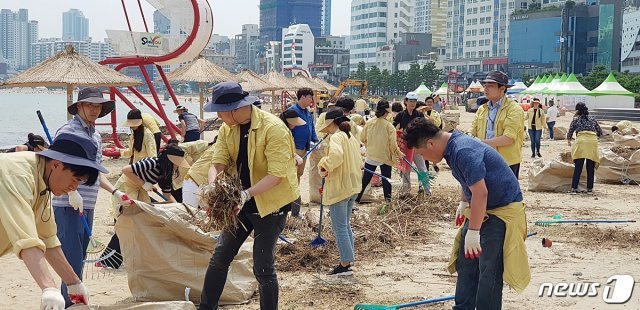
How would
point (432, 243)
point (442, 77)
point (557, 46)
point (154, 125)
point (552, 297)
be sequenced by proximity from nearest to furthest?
1. point (552, 297)
2. point (432, 243)
3. point (154, 125)
4. point (557, 46)
5. point (442, 77)

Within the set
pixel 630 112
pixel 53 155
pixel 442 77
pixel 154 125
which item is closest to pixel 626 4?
pixel 442 77

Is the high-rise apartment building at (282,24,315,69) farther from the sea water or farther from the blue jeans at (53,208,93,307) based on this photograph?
the blue jeans at (53,208,93,307)

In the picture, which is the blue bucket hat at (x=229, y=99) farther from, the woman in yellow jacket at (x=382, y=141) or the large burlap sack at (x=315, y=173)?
the woman in yellow jacket at (x=382, y=141)

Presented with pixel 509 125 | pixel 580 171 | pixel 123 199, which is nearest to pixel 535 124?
pixel 580 171

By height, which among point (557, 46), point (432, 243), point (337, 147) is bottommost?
point (432, 243)

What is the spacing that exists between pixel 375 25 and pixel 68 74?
4790 inches

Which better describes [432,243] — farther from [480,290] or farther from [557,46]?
[557,46]

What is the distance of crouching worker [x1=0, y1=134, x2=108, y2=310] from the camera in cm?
290

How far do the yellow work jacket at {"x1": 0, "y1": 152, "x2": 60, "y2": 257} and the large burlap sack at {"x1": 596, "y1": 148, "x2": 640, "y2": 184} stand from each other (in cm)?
1192

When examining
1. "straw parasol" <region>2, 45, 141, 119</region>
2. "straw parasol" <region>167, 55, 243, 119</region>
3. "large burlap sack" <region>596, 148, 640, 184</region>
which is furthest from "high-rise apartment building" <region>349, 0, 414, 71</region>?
"large burlap sack" <region>596, 148, 640, 184</region>

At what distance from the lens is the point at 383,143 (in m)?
10.5

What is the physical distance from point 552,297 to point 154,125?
5.54 m

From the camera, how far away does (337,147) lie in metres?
6.71

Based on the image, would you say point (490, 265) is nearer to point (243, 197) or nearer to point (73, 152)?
point (243, 197)
